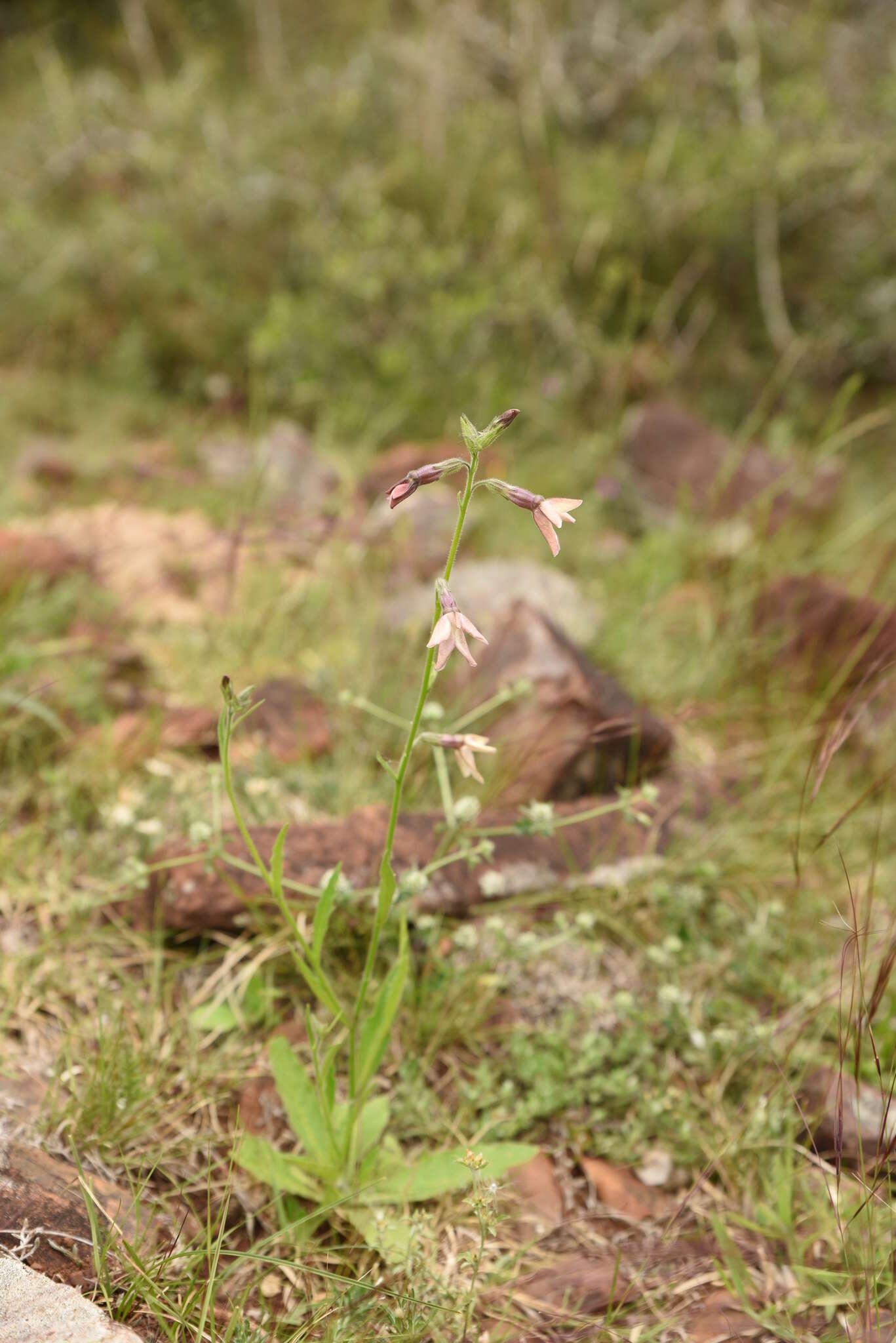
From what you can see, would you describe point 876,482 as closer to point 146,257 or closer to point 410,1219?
point 146,257

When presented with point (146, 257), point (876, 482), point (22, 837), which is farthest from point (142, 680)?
point (876, 482)

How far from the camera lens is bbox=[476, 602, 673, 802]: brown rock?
221cm

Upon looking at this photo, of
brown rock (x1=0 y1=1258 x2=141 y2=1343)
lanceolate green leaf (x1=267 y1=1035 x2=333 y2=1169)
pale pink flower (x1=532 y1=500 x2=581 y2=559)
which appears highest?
pale pink flower (x1=532 y1=500 x2=581 y2=559)

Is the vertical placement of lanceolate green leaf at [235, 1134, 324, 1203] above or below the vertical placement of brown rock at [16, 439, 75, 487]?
above

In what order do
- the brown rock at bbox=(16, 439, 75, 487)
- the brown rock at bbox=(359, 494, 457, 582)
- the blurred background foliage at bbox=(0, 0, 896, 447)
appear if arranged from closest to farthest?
the brown rock at bbox=(359, 494, 457, 582)
the brown rock at bbox=(16, 439, 75, 487)
the blurred background foliage at bbox=(0, 0, 896, 447)

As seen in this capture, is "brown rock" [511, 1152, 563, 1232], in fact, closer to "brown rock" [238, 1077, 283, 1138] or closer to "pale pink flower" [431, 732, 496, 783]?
"brown rock" [238, 1077, 283, 1138]

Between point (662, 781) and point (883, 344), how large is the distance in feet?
11.4

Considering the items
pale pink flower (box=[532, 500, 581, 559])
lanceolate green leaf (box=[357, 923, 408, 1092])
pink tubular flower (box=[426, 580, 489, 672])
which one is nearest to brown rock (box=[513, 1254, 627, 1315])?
lanceolate green leaf (box=[357, 923, 408, 1092])

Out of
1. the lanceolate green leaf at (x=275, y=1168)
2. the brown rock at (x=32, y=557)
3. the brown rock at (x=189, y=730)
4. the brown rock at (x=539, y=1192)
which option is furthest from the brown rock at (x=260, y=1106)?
the brown rock at (x=32, y=557)

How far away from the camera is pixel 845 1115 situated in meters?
1.71

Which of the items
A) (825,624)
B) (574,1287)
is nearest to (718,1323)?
(574,1287)

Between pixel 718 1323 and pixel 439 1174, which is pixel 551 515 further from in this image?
pixel 718 1323

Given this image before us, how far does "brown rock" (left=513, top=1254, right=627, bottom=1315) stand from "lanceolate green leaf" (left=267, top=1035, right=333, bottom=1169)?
0.37m

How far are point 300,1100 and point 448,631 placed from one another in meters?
0.87
